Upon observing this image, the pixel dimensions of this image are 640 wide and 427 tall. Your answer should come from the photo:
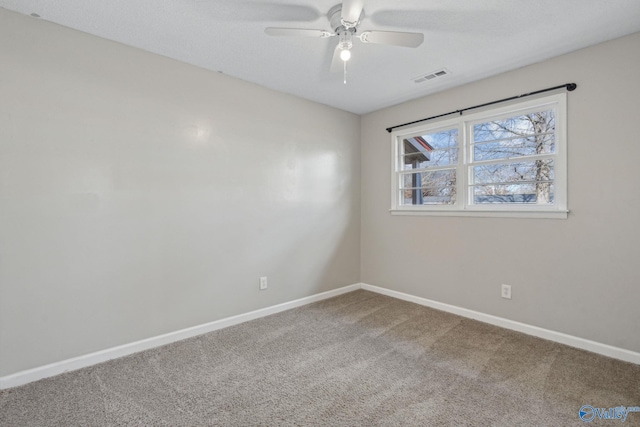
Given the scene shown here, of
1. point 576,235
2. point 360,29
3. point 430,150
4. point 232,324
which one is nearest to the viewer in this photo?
point 360,29

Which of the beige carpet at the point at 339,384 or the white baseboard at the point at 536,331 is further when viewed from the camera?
the white baseboard at the point at 536,331

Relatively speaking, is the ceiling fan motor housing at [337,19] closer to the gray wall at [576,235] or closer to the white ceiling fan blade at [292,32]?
the white ceiling fan blade at [292,32]

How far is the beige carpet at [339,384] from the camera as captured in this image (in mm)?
1667

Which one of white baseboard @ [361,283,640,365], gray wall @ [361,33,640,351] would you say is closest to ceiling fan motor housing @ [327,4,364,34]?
gray wall @ [361,33,640,351]

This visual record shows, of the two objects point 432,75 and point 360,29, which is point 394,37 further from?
point 432,75

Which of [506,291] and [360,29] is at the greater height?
[360,29]

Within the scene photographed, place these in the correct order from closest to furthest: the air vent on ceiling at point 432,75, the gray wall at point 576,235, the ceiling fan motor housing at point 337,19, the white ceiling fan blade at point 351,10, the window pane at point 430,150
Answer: the white ceiling fan blade at point 351,10, the ceiling fan motor housing at point 337,19, the gray wall at point 576,235, the air vent on ceiling at point 432,75, the window pane at point 430,150

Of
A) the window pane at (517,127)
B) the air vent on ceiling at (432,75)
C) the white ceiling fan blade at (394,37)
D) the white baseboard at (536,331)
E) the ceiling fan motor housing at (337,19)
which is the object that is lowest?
the white baseboard at (536,331)

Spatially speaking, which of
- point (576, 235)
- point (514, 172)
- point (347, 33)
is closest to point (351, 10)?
point (347, 33)

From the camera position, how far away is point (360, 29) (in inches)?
86.0

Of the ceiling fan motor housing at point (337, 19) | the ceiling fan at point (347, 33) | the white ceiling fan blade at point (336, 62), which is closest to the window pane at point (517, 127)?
the ceiling fan at point (347, 33)

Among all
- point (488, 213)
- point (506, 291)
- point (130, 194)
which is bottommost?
point (506, 291)

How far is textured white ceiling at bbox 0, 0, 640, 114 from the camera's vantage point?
74.9 inches

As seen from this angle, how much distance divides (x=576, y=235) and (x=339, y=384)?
2238 mm
